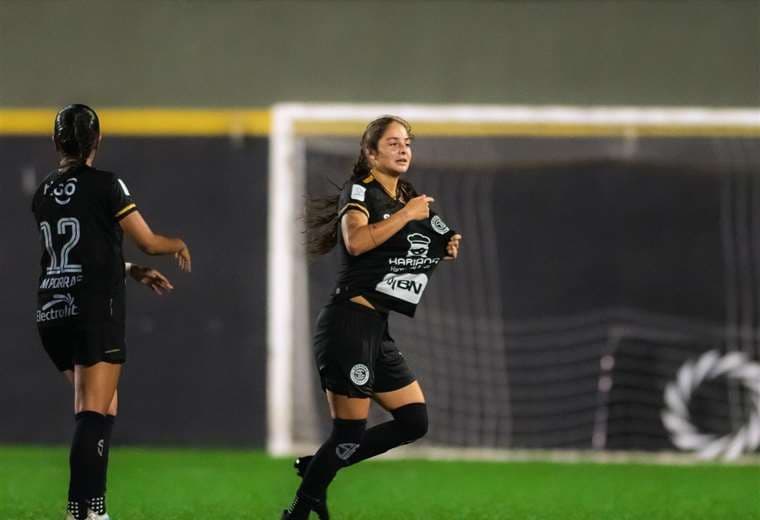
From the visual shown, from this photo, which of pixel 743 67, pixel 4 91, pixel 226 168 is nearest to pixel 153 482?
pixel 226 168

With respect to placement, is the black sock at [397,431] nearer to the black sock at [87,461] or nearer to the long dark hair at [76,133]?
the black sock at [87,461]

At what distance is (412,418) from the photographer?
5465 mm

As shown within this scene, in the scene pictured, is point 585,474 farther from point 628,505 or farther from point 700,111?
point 700,111

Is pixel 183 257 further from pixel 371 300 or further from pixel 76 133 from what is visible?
pixel 371 300

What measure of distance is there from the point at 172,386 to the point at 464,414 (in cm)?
229

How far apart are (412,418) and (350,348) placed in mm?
428

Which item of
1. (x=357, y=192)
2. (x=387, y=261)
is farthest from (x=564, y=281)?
(x=357, y=192)

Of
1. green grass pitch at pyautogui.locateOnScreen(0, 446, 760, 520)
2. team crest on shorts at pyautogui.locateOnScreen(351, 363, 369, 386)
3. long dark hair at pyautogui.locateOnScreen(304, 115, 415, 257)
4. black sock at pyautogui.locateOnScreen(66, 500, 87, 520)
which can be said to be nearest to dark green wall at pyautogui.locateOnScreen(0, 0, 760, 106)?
green grass pitch at pyautogui.locateOnScreen(0, 446, 760, 520)

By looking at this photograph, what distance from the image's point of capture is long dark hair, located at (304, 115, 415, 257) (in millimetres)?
5414

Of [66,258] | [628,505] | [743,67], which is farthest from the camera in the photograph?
[743,67]

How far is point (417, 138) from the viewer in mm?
11008

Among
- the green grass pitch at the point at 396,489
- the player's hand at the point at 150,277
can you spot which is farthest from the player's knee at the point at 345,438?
the green grass pitch at the point at 396,489

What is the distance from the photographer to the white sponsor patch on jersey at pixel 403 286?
536 cm

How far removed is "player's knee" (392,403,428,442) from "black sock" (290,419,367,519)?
9.3 inches
